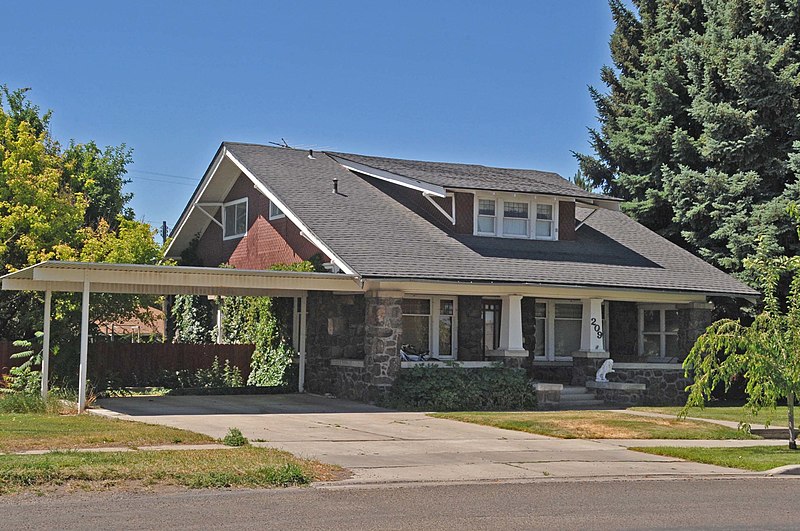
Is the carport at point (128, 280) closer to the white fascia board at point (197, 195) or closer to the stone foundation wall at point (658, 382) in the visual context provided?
the white fascia board at point (197, 195)

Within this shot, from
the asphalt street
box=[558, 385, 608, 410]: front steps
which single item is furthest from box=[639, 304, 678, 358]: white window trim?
the asphalt street

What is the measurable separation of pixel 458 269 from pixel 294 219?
461 cm

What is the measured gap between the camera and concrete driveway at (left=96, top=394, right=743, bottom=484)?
1477 centimetres

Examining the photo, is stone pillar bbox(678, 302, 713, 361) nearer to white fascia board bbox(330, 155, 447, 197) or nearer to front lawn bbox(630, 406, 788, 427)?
front lawn bbox(630, 406, 788, 427)

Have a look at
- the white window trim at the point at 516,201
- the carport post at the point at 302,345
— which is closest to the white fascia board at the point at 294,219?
the carport post at the point at 302,345

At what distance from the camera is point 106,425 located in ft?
61.7

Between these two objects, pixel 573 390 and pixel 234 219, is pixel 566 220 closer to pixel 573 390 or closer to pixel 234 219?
pixel 573 390

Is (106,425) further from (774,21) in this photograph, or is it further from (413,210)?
(774,21)

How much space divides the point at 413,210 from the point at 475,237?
2.08 meters

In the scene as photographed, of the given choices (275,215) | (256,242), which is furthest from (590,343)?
(256,242)

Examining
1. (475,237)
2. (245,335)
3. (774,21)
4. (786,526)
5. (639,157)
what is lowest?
(786,526)

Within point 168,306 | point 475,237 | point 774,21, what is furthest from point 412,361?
point 774,21

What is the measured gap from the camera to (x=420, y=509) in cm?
1138

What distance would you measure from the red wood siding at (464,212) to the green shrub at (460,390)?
482 centimetres
